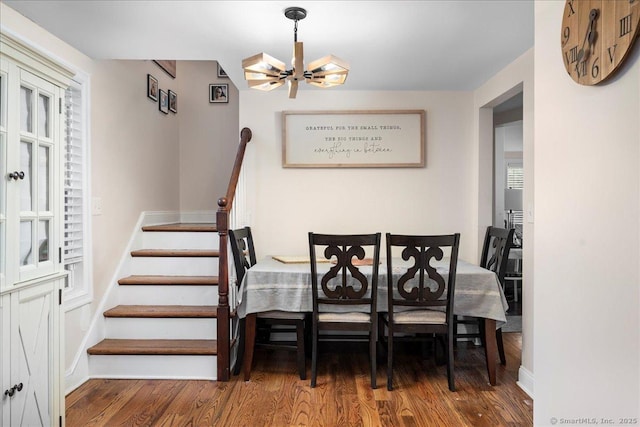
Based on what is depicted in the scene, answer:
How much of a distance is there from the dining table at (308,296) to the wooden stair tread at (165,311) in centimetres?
31

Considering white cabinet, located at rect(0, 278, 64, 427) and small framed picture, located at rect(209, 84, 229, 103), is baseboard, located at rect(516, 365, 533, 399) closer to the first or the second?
white cabinet, located at rect(0, 278, 64, 427)

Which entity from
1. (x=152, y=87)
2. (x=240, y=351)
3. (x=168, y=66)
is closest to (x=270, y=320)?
(x=240, y=351)

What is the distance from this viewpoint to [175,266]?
11.7 feet

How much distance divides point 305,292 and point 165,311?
1095 millimetres

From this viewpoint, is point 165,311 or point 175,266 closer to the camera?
point 165,311

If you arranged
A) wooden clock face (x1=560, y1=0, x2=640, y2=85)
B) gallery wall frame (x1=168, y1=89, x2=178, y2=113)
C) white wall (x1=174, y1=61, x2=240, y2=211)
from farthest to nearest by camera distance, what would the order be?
white wall (x1=174, y1=61, x2=240, y2=211) < gallery wall frame (x1=168, y1=89, x2=178, y2=113) < wooden clock face (x1=560, y1=0, x2=640, y2=85)

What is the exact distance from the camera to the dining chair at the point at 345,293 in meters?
2.72

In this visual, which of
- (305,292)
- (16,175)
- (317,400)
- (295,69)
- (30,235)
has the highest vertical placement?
(295,69)

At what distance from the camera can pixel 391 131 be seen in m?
3.85

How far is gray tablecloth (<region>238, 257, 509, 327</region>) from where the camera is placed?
2.91 metres

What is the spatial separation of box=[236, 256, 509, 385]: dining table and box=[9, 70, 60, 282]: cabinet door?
1351mm

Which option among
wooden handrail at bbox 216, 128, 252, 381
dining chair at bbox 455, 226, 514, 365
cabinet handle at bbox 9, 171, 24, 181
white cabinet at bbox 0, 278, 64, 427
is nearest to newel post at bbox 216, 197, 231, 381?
wooden handrail at bbox 216, 128, 252, 381

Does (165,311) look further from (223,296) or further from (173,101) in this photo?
(173,101)

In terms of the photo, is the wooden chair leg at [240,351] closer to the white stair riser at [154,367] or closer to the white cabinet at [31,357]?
the white stair riser at [154,367]
